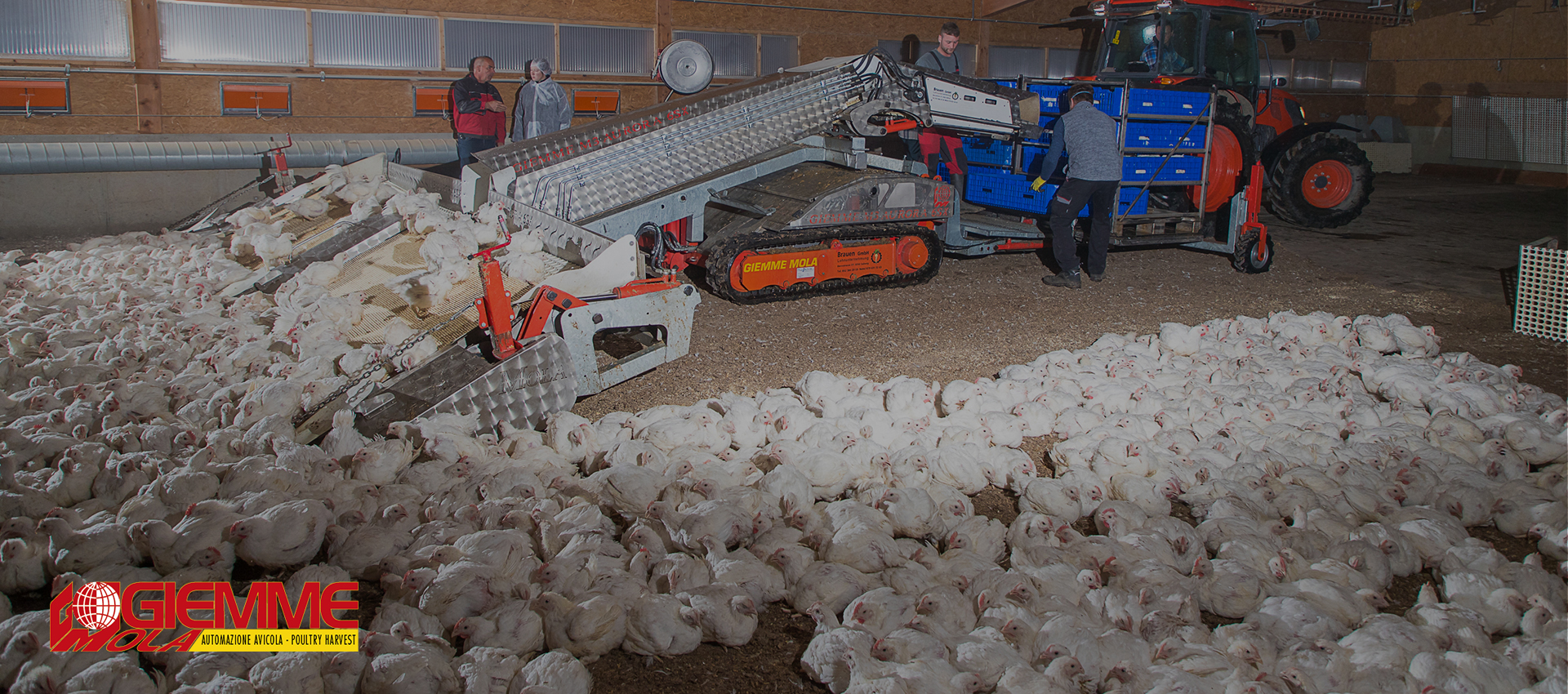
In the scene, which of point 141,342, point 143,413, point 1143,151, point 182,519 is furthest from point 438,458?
point 1143,151

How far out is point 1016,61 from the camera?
49.1 ft

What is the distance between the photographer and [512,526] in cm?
322

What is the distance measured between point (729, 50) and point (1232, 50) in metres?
6.64

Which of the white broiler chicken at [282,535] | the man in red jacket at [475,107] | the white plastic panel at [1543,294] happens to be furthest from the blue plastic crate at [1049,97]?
the white broiler chicken at [282,535]

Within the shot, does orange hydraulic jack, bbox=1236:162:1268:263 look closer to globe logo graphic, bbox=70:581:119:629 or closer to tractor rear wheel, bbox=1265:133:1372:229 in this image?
tractor rear wheel, bbox=1265:133:1372:229

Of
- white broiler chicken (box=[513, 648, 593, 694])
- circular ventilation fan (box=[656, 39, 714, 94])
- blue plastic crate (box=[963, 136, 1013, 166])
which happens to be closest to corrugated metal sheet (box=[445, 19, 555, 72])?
circular ventilation fan (box=[656, 39, 714, 94])

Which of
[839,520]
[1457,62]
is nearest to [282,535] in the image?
[839,520]

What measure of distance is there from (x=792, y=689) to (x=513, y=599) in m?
0.92

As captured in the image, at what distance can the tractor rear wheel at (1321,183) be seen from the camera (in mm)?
9594

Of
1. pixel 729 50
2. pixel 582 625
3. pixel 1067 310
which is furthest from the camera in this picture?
pixel 729 50

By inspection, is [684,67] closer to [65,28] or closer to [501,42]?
[501,42]

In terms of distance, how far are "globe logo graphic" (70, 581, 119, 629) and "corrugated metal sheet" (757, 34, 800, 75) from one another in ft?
37.3

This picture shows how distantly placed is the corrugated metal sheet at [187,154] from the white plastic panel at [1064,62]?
9.92m

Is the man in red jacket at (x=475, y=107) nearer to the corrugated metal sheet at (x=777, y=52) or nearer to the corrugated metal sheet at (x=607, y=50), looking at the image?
the corrugated metal sheet at (x=607, y=50)
